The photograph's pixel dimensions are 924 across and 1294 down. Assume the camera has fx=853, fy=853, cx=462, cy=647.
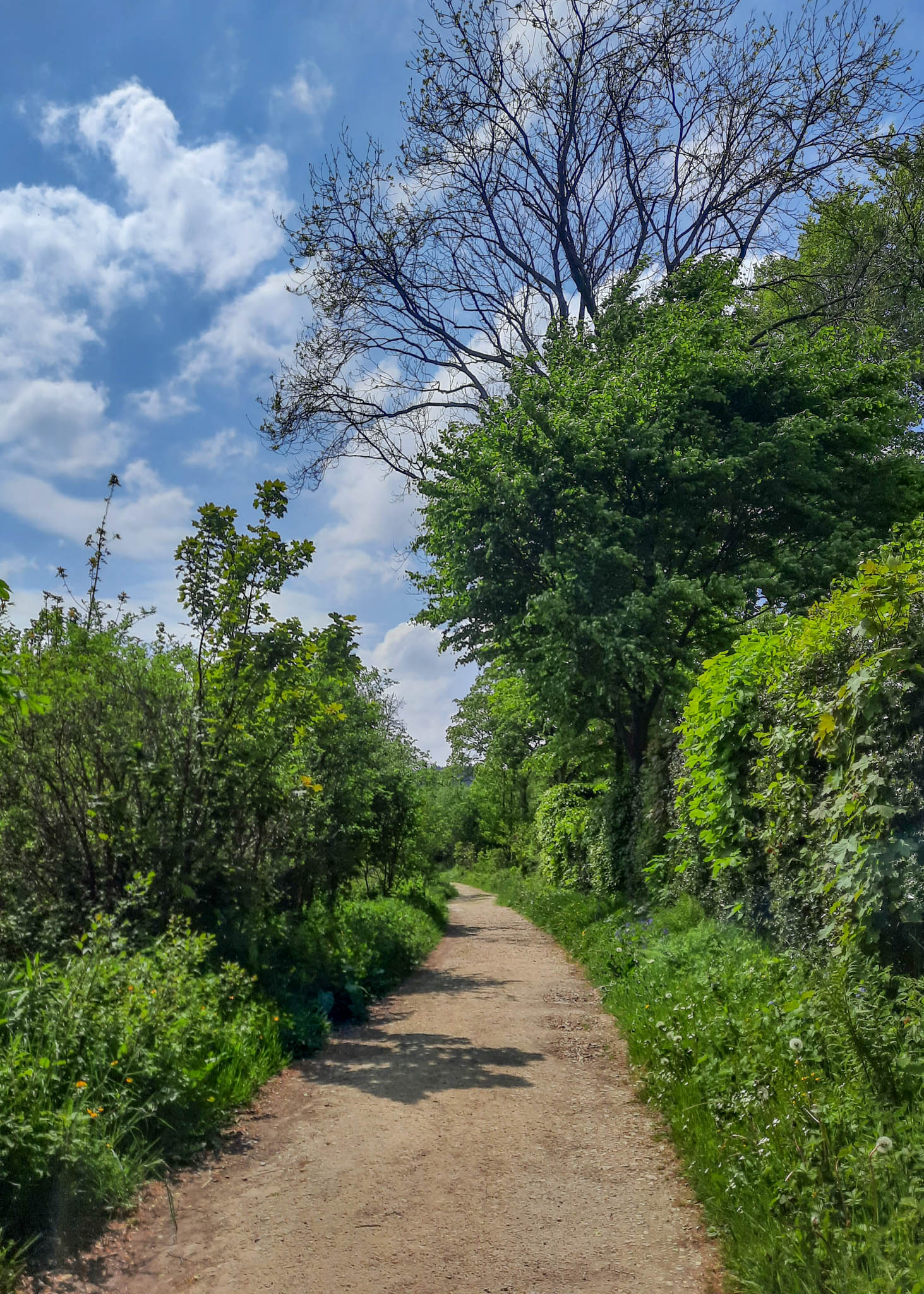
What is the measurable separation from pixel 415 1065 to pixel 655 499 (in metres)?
10.0

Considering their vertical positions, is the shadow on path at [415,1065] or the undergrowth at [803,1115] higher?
the undergrowth at [803,1115]

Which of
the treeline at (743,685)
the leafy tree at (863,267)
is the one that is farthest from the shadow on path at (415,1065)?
the leafy tree at (863,267)

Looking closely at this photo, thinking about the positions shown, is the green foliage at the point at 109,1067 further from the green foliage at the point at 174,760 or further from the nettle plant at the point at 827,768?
the nettle plant at the point at 827,768

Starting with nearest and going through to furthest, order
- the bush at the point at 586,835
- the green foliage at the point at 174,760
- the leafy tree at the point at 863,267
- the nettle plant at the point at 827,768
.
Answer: the nettle plant at the point at 827,768
the green foliage at the point at 174,760
the bush at the point at 586,835
the leafy tree at the point at 863,267

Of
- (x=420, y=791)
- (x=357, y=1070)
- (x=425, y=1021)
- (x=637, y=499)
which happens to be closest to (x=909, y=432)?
(x=637, y=499)

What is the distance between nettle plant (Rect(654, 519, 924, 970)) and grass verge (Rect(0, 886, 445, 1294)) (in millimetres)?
4109

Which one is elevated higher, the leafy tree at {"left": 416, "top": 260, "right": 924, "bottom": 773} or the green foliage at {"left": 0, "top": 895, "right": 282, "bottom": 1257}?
the leafy tree at {"left": 416, "top": 260, "right": 924, "bottom": 773}

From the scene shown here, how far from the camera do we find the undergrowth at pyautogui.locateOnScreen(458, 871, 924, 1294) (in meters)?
3.18

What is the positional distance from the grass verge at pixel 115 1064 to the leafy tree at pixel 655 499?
7433 mm

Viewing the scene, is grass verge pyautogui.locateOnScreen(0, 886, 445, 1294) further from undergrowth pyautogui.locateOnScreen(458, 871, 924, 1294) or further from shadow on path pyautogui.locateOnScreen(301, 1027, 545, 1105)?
undergrowth pyautogui.locateOnScreen(458, 871, 924, 1294)

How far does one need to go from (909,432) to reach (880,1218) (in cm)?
1893

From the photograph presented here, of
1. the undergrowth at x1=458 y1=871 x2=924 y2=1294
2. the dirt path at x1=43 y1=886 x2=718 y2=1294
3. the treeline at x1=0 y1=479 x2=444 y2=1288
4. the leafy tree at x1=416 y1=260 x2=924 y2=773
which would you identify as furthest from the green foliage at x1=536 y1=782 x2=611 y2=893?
the undergrowth at x1=458 y1=871 x2=924 y2=1294

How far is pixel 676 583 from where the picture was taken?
12867 millimetres

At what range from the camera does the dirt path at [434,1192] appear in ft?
12.7
